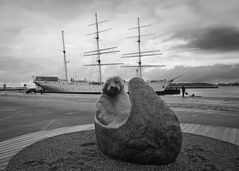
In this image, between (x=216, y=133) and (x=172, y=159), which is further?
(x=216, y=133)

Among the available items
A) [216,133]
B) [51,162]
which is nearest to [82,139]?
[51,162]

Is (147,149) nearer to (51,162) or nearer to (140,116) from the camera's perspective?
(140,116)

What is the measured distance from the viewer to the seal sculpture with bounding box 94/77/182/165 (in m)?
4.09

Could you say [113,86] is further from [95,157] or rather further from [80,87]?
[80,87]

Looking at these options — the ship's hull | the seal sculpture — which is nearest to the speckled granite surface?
the seal sculpture

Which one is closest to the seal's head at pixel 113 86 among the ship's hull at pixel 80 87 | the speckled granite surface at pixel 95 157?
the speckled granite surface at pixel 95 157

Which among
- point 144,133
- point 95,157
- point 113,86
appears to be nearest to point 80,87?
point 113,86

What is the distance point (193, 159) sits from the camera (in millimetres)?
4547

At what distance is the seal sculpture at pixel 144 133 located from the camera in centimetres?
409

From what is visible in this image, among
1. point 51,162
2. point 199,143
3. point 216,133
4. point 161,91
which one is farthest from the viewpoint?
point 161,91

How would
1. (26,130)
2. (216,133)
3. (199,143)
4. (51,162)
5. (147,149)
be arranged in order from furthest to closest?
(26,130), (216,133), (199,143), (51,162), (147,149)

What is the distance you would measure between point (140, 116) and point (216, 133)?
415 centimetres

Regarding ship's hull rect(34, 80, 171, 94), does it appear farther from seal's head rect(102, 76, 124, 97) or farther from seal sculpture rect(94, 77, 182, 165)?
seal sculpture rect(94, 77, 182, 165)

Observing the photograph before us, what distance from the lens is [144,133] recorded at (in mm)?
4105
